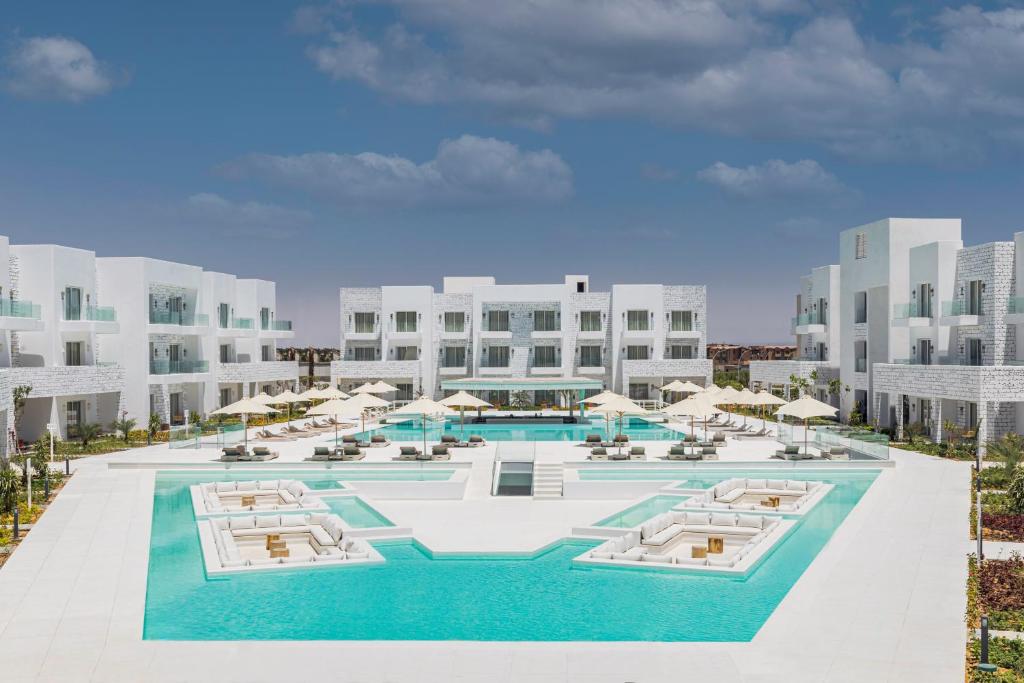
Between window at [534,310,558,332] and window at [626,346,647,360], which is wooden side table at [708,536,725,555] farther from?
window at [534,310,558,332]

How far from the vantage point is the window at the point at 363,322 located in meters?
61.4

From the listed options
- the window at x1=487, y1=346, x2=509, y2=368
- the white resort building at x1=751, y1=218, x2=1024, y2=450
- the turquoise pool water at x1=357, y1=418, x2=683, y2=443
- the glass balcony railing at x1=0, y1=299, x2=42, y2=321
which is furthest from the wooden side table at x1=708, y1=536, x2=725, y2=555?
the window at x1=487, y1=346, x2=509, y2=368

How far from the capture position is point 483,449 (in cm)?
3409

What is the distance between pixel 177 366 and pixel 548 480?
27883mm

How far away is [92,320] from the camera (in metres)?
42.1

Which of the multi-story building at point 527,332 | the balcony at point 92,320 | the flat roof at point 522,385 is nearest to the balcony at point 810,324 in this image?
the multi-story building at point 527,332

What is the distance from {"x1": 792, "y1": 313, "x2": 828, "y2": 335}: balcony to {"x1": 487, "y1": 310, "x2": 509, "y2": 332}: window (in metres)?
19.2

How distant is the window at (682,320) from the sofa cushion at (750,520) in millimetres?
38911

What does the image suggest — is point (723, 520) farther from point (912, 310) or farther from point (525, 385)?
point (912, 310)

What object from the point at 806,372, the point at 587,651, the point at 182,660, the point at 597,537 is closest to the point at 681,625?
the point at 587,651

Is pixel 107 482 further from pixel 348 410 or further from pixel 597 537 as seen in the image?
pixel 597 537

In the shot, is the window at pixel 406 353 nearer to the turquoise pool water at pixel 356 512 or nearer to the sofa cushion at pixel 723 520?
the turquoise pool water at pixel 356 512

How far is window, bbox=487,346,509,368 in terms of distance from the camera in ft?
197

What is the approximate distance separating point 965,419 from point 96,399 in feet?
131
